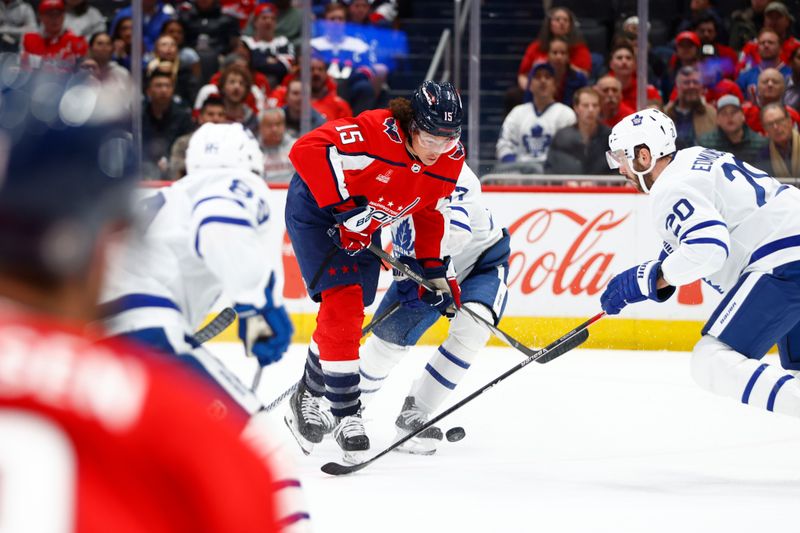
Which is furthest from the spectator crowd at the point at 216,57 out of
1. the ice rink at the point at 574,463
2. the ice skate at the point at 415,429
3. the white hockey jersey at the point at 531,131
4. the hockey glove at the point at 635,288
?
the hockey glove at the point at 635,288

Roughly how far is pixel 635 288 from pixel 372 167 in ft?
3.13

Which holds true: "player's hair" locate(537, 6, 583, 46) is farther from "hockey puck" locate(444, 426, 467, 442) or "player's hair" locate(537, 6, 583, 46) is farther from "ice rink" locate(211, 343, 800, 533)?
"hockey puck" locate(444, 426, 467, 442)

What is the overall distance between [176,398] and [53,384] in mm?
82

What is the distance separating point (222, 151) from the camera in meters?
3.14

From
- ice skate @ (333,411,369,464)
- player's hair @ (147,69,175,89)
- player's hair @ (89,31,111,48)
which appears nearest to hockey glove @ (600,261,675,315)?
ice skate @ (333,411,369,464)

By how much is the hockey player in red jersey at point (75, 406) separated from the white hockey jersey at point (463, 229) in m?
3.58

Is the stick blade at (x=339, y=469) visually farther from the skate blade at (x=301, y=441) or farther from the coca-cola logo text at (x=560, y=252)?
the coca-cola logo text at (x=560, y=252)

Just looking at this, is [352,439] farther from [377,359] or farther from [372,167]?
[372,167]

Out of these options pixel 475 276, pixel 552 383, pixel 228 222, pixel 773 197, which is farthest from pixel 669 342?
pixel 228 222

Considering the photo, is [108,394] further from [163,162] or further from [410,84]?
[410,84]

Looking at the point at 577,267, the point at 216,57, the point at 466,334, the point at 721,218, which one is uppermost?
the point at 721,218

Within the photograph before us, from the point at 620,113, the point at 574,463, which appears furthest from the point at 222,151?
the point at 620,113

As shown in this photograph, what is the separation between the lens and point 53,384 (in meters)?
0.84

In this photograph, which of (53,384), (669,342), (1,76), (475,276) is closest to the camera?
(53,384)
